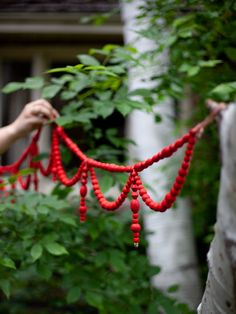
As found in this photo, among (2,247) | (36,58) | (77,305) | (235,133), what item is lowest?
(77,305)

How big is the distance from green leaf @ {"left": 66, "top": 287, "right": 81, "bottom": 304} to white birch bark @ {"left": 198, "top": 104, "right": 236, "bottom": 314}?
3.49 feet

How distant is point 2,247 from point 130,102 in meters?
0.87

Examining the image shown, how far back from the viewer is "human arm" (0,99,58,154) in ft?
8.00

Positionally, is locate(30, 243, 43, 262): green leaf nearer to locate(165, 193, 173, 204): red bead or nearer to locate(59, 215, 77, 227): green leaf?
locate(59, 215, 77, 227): green leaf

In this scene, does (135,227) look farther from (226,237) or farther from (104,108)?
(104,108)

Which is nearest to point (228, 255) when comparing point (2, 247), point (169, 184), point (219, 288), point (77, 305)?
point (219, 288)

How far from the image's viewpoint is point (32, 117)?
8.07 feet

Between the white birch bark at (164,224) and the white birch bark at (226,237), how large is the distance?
1818 millimetres

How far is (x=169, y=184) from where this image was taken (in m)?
3.47

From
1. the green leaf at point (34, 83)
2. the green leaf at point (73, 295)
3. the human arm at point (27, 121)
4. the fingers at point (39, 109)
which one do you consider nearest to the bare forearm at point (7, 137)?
the human arm at point (27, 121)

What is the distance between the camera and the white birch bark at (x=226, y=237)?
46.4 inches

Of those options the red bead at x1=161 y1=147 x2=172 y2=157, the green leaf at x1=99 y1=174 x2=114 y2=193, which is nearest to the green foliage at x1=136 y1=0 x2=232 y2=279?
the red bead at x1=161 y1=147 x2=172 y2=157

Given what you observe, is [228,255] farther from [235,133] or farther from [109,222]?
[109,222]

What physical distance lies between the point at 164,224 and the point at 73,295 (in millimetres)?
1083
